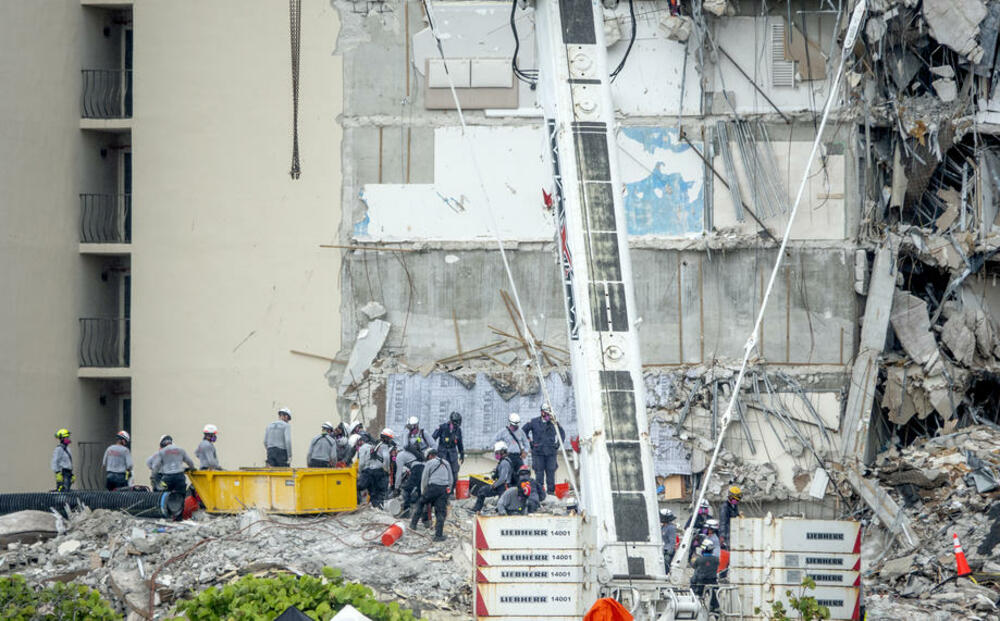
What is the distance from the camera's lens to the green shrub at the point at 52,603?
603 inches

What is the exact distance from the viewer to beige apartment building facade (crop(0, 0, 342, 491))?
30.5 metres

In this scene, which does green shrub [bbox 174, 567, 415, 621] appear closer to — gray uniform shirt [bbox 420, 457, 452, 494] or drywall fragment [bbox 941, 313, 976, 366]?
gray uniform shirt [bbox 420, 457, 452, 494]

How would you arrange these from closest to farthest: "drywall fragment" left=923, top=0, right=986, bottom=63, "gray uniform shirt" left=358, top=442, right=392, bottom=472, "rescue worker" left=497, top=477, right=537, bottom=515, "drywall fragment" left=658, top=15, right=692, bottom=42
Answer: "rescue worker" left=497, top=477, right=537, bottom=515 → "gray uniform shirt" left=358, top=442, right=392, bottom=472 → "drywall fragment" left=923, top=0, right=986, bottom=63 → "drywall fragment" left=658, top=15, right=692, bottom=42

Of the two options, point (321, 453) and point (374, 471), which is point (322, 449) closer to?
point (321, 453)

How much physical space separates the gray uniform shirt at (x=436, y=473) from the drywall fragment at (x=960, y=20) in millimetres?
14467

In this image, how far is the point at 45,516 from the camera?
73.9 feet

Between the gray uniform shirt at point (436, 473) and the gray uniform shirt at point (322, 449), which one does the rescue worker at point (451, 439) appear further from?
the gray uniform shirt at point (436, 473)

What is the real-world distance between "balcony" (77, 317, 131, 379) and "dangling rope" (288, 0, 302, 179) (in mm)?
5289

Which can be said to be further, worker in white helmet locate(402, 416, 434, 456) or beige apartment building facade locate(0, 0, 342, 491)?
beige apartment building facade locate(0, 0, 342, 491)

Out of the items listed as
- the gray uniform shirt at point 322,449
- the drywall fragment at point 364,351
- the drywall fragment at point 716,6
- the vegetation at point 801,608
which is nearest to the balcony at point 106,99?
the drywall fragment at point 364,351

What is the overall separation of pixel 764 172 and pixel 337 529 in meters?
13.1

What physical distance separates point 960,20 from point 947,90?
145cm

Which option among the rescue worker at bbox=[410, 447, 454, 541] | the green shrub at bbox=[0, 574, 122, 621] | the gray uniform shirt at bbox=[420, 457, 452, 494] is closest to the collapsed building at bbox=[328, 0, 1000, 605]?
the rescue worker at bbox=[410, 447, 454, 541]

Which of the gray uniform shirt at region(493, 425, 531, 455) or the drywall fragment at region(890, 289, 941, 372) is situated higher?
the drywall fragment at region(890, 289, 941, 372)
